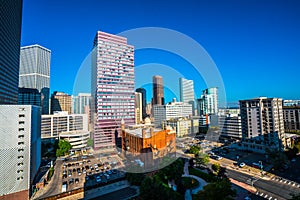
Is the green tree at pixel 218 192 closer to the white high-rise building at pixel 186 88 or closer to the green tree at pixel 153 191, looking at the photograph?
the green tree at pixel 153 191

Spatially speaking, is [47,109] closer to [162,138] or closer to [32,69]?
[32,69]

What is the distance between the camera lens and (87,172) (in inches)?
414

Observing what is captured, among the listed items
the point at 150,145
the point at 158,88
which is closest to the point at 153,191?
the point at 150,145

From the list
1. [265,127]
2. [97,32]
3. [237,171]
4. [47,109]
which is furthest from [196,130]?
[47,109]

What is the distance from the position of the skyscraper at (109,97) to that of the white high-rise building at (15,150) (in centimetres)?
406

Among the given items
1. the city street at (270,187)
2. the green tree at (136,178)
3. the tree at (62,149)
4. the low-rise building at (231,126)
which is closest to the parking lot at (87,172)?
the tree at (62,149)

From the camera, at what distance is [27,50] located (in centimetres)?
3734

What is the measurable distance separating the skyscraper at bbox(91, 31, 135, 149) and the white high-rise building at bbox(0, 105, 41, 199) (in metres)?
4.06

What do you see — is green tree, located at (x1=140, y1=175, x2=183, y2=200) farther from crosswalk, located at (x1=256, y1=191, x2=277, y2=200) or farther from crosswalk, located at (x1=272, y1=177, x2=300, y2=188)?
crosswalk, located at (x1=272, y1=177, x2=300, y2=188)

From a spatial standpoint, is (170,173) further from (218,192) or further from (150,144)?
(218,192)

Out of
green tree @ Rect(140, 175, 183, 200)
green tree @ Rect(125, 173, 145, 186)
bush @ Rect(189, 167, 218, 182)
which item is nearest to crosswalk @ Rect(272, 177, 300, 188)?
bush @ Rect(189, 167, 218, 182)

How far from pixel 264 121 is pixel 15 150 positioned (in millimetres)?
16578

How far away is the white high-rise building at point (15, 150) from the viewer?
21.5 ft

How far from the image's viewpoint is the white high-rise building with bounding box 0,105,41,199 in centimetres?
654
